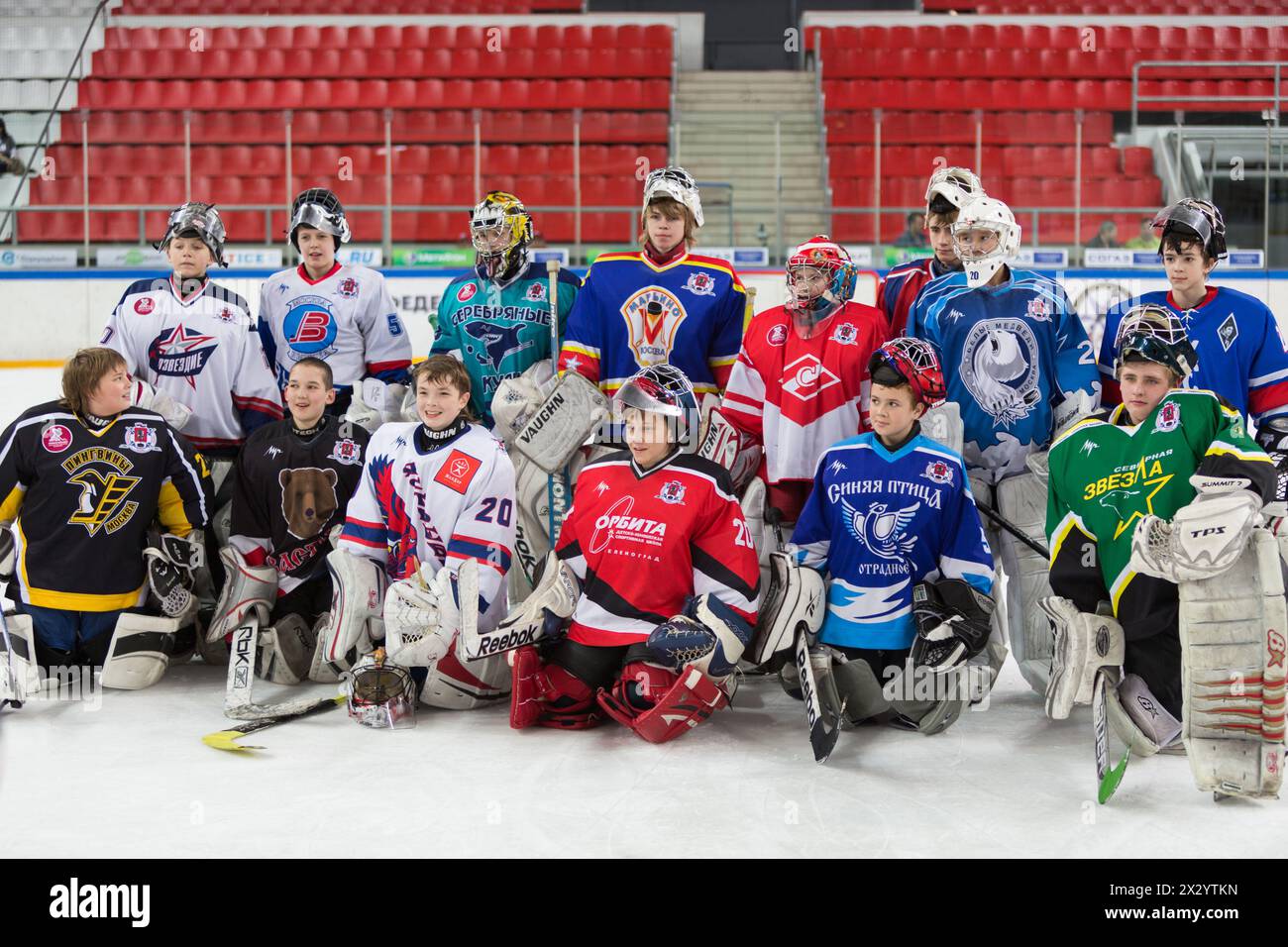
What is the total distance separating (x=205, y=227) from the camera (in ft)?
13.5

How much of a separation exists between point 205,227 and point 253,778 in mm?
1943

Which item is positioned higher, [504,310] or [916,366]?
[504,310]

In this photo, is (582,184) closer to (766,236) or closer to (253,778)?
(766,236)

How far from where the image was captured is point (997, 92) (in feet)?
40.8

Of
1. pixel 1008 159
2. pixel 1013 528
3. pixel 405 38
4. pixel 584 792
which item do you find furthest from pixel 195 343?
pixel 405 38

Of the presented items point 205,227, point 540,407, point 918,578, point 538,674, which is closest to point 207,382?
point 205,227

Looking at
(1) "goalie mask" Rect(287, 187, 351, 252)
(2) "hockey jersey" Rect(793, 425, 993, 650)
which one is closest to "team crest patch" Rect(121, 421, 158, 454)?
(1) "goalie mask" Rect(287, 187, 351, 252)

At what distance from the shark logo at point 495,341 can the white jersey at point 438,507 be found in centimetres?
46

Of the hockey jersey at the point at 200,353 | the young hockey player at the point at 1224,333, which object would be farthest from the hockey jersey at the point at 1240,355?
the hockey jersey at the point at 200,353

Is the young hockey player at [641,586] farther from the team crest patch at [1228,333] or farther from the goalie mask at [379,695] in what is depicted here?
the team crest patch at [1228,333]

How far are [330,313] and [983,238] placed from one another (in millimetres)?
1948

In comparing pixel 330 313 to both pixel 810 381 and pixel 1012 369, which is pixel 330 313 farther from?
pixel 1012 369

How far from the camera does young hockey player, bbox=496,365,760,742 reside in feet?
10.4

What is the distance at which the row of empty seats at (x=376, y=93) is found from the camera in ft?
40.4
